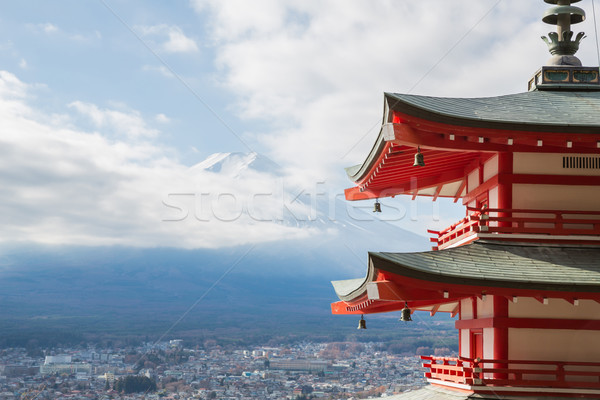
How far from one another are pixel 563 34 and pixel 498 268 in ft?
21.0

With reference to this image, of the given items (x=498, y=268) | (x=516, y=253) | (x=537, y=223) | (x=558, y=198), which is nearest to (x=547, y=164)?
(x=558, y=198)

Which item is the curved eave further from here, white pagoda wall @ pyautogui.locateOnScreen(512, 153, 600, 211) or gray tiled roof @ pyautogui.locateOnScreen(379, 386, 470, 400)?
gray tiled roof @ pyautogui.locateOnScreen(379, 386, 470, 400)

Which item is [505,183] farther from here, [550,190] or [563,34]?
[563,34]

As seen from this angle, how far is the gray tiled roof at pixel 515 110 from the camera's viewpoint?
480 inches

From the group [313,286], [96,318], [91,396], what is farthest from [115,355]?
[313,286]

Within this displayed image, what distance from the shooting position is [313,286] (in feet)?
656

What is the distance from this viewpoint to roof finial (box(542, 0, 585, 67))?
50.2ft

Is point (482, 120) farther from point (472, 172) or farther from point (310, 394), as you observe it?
point (310, 394)

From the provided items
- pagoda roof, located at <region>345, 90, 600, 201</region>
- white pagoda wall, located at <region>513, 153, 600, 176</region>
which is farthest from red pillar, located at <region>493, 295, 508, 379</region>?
pagoda roof, located at <region>345, 90, 600, 201</region>

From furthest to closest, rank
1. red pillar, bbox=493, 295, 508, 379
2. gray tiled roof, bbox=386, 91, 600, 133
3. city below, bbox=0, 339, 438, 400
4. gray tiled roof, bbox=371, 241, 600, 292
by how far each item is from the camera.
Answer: city below, bbox=0, 339, 438, 400, red pillar, bbox=493, 295, 508, 379, gray tiled roof, bbox=386, 91, 600, 133, gray tiled roof, bbox=371, 241, 600, 292

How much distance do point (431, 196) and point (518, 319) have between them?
7468 mm

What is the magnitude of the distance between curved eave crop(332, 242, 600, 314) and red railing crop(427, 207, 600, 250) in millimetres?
599

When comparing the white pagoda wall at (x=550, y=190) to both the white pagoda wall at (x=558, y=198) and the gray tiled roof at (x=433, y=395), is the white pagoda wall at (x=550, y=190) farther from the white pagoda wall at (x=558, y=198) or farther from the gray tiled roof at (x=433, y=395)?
the gray tiled roof at (x=433, y=395)

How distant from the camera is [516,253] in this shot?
12672mm
